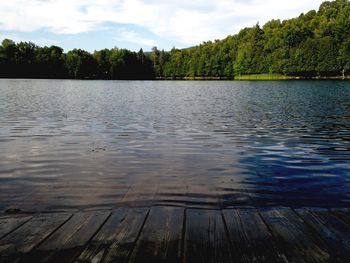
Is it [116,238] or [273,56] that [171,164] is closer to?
[116,238]

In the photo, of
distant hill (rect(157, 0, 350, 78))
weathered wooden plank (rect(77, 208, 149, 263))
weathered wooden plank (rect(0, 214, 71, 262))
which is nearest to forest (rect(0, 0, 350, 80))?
distant hill (rect(157, 0, 350, 78))

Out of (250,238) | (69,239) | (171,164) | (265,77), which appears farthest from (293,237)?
(265,77)

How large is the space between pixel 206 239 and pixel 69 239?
2056 mm

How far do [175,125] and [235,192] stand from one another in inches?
598

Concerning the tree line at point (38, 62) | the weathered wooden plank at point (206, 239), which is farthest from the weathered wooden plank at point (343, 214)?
the tree line at point (38, 62)

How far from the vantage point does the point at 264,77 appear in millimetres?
176500

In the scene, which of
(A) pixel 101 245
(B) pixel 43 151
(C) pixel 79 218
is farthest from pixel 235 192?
(B) pixel 43 151

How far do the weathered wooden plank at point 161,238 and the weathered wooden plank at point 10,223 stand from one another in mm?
2167

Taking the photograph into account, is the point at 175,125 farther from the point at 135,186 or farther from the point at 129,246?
the point at 129,246

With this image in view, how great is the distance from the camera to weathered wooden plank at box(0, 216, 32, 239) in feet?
18.2

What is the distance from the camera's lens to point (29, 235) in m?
5.34

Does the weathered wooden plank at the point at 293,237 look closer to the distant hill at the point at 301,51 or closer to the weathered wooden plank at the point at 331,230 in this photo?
the weathered wooden plank at the point at 331,230

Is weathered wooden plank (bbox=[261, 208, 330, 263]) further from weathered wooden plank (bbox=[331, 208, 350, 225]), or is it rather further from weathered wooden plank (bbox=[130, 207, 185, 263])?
weathered wooden plank (bbox=[130, 207, 185, 263])

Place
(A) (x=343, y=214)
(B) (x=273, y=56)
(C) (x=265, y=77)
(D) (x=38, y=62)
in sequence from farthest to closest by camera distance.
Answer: (D) (x=38, y=62)
(C) (x=265, y=77)
(B) (x=273, y=56)
(A) (x=343, y=214)
